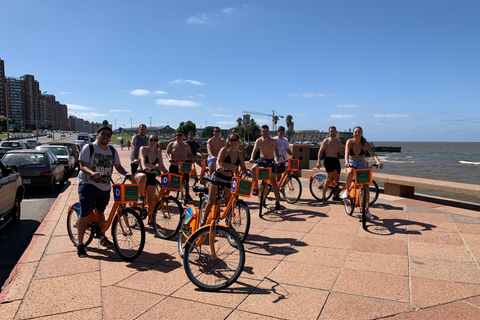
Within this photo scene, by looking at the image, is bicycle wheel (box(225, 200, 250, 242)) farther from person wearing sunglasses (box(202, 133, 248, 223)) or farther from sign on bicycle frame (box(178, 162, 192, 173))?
sign on bicycle frame (box(178, 162, 192, 173))

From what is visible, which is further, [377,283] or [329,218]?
[329,218]

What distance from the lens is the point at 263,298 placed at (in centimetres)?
349

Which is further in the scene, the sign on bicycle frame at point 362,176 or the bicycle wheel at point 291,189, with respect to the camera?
the bicycle wheel at point 291,189

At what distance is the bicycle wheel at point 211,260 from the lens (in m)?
3.68

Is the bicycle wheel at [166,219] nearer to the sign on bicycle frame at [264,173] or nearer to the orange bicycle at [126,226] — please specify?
the orange bicycle at [126,226]

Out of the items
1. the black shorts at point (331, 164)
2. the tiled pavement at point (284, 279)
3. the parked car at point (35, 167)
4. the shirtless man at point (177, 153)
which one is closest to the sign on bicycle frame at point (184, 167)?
the shirtless man at point (177, 153)

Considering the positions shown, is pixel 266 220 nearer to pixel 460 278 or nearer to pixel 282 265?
pixel 282 265

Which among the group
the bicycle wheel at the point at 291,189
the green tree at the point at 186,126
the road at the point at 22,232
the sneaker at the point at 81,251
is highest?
the green tree at the point at 186,126

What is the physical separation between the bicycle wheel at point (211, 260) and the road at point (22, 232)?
245cm

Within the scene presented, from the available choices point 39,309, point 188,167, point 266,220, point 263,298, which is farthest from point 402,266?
point 188,167

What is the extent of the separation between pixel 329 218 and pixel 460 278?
311cm

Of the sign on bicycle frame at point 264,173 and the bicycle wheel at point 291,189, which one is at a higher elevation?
the sign on bicycle frame at point 264,173

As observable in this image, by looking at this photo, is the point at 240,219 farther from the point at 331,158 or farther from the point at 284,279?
the point at 331,158

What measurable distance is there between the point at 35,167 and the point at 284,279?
1005cm
